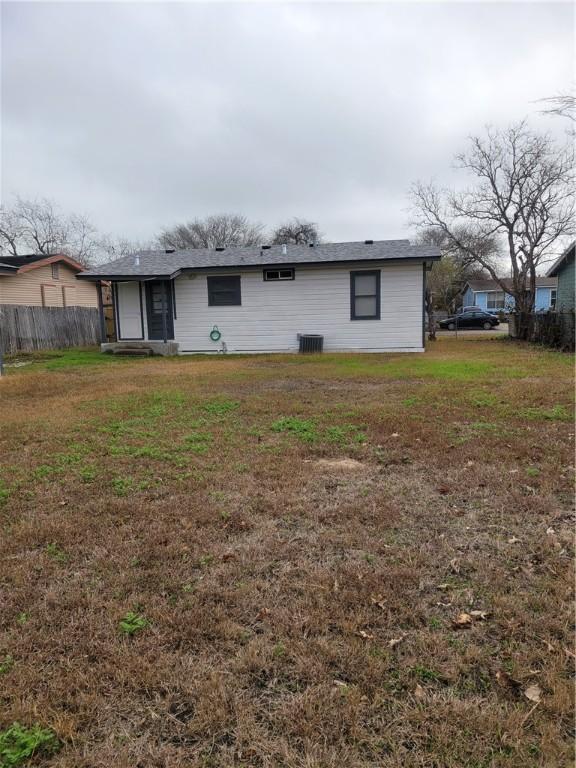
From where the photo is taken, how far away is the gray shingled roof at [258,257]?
45.0ft

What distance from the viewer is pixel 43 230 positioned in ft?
129

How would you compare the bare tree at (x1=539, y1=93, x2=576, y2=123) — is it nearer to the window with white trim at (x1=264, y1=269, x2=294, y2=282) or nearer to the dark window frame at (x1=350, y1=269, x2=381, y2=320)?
the dark window frame at (x1=350, y1=269, x2=381, y2=320)

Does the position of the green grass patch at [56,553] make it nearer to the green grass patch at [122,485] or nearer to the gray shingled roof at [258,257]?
the green grass patch at [122,485]

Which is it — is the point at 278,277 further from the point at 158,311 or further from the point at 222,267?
the point at 158,311

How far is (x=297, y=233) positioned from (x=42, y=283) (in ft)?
77.5

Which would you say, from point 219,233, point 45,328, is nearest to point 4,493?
point 45,328

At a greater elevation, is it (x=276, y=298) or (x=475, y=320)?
(x=276, y=298)

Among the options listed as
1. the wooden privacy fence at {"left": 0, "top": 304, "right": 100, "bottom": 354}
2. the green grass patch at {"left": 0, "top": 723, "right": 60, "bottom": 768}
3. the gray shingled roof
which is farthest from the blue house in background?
the green grass patch at {"left": 0, "top": 723, "right": 60, "bottom": 768}

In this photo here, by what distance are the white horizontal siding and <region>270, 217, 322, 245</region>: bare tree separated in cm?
2597

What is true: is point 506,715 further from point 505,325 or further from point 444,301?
point 444,301

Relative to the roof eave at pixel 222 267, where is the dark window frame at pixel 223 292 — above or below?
below

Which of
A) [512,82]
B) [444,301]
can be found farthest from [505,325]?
[512,82]

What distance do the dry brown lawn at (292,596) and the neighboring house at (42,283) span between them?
55.8 ft

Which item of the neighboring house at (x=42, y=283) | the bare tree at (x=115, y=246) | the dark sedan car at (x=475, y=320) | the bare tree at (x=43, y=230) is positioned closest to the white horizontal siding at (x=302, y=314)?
the neighboring house at (x=42, y=283)
